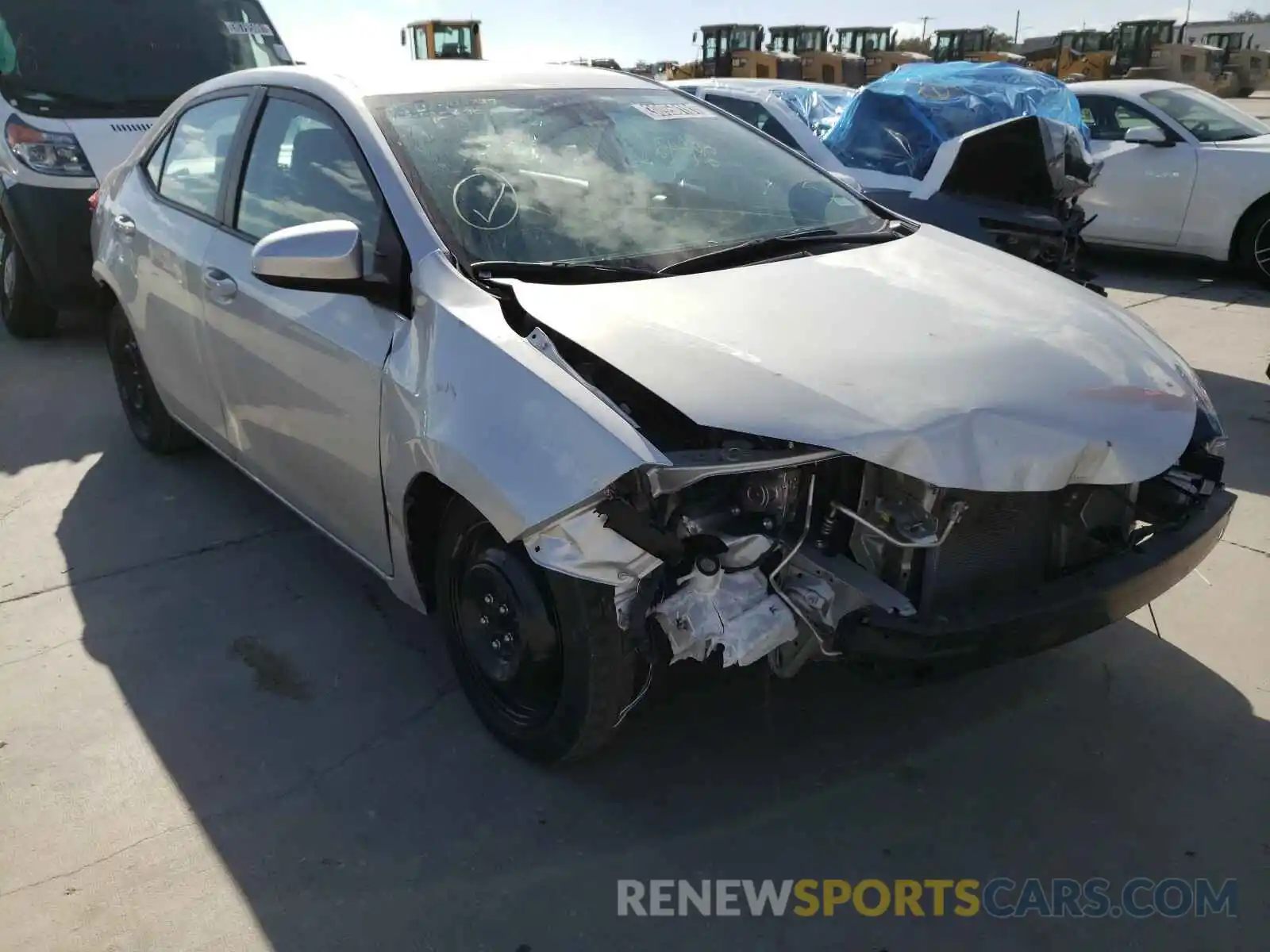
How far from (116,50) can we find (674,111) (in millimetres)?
5155

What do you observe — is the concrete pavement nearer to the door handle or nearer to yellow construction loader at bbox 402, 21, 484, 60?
the door handle

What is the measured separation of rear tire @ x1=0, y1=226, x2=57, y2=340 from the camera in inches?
273

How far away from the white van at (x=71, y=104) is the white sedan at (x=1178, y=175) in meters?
7.23

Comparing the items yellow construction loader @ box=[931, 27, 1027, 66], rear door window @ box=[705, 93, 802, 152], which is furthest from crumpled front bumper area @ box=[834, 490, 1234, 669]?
yellow construction loader @ box=[931, 27, 1027, 66]

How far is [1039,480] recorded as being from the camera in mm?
2260

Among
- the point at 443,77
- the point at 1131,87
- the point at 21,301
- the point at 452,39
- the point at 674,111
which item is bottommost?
the point at 21,301

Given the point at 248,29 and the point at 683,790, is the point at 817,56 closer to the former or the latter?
the point at 248,29

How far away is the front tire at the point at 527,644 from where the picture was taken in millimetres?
2402

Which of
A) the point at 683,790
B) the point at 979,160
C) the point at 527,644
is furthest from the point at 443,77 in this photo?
the point at 979,160

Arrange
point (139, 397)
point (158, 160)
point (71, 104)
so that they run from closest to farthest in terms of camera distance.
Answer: point (158, 160) → point (139, 397) → point (71, 104)

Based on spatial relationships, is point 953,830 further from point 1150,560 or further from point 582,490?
point 582,490

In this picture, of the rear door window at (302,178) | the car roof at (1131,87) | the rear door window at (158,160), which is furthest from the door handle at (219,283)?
the car roof at (1131,87)

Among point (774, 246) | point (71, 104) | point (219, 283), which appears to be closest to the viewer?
point (774, 246)

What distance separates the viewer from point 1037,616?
2373 millimetres
